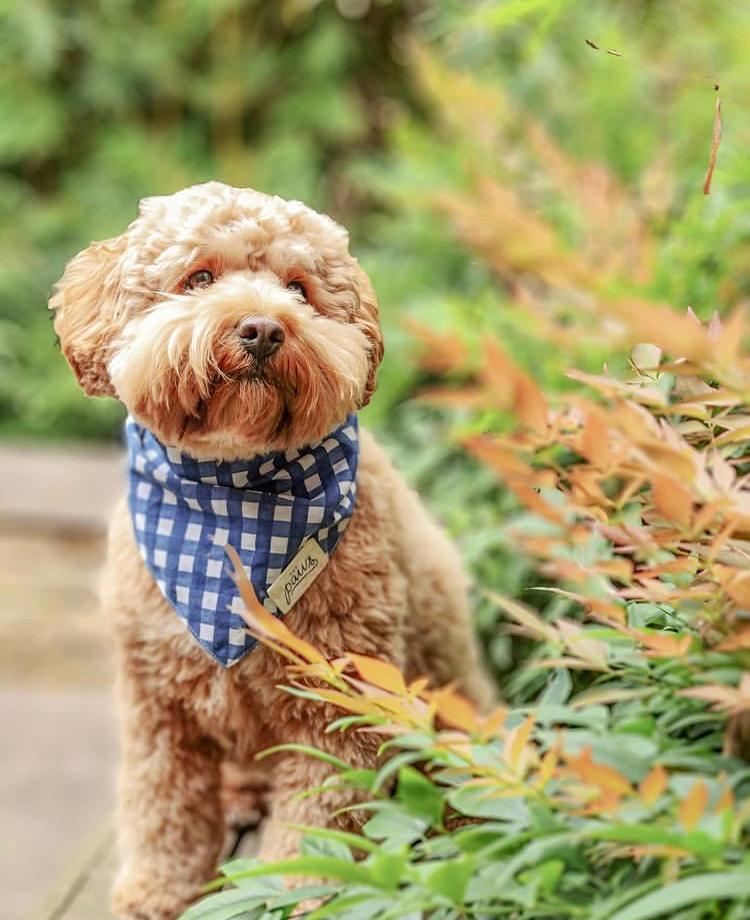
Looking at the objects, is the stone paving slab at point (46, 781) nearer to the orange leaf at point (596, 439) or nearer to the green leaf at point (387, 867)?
the green leaf at point (387, 867)

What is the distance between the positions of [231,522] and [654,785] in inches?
34.2

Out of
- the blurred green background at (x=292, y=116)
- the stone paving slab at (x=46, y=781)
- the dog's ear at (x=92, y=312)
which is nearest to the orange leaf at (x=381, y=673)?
the dog's ear at (x=92, y=312)

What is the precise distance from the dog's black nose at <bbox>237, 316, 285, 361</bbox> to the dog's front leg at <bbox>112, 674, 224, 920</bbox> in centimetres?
63

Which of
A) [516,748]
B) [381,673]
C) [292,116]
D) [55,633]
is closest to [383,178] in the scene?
[292,116]

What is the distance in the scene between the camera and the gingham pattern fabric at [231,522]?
5.61ft

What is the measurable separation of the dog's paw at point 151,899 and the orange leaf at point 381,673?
0.86 meters

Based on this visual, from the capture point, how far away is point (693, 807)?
0.97 meters

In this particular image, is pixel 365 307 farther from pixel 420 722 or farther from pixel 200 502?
pixel 420 722

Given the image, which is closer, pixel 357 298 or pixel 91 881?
pixel 357 298

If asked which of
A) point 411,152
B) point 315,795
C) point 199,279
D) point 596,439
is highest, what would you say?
point 411,152

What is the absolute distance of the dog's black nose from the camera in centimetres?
154

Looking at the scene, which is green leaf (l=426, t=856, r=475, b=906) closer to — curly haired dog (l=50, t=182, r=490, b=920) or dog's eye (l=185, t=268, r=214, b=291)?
curly haired dog (l=50, t=182, r=490, b=920)

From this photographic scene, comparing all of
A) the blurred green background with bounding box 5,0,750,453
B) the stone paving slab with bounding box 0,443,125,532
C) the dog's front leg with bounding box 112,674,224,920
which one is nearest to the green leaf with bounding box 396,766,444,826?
the dog's front leg with bounding box 112,674,224,920

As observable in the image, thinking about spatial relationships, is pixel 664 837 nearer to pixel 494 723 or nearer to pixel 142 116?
pixel 494 723
